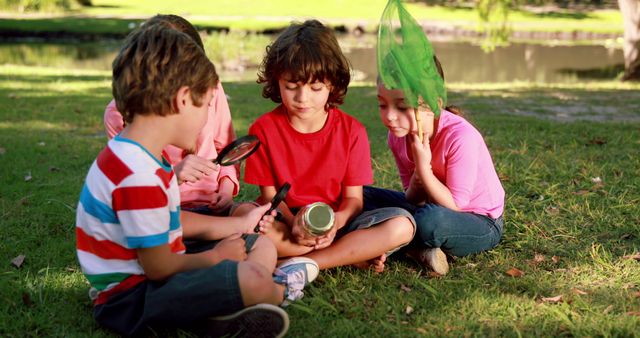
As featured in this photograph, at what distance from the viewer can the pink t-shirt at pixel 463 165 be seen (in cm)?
332

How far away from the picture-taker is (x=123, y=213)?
2391 mm

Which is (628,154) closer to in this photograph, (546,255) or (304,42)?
(546,255)

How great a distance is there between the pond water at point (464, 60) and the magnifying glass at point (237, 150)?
11.4 metres

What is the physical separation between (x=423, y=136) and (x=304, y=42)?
695 millimetres

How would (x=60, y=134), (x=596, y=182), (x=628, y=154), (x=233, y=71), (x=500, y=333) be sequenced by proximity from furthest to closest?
(x=233, y=71), (x=60, y=134), (x=628, y=154), (x=596, y=182), (x=500, y=333)

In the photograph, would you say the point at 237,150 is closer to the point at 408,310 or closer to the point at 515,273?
the point at 408,310

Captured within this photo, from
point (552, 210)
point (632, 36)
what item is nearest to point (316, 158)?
point (552, 210)

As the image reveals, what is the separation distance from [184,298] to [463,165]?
149 centimetres

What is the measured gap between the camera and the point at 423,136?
3242 millimetres

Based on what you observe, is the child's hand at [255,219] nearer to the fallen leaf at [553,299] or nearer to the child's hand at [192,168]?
the child's hand at [192,168]

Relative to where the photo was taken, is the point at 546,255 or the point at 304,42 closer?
the point at 304,42

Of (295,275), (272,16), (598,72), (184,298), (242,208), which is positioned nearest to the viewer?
(184,298)

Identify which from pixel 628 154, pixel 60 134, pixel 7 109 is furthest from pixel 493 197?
pixel 7 109

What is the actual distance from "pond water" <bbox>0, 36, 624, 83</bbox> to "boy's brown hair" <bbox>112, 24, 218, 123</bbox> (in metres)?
12.0
